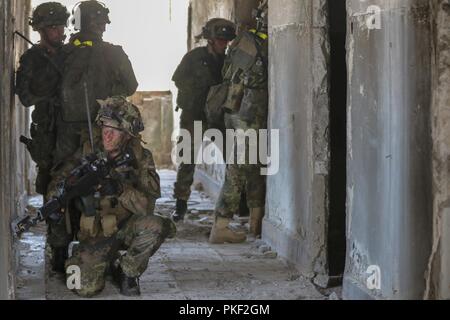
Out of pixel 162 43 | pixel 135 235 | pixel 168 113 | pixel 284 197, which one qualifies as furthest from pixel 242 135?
pixel 162 43

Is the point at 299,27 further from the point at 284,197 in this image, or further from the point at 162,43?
the point at 162,43

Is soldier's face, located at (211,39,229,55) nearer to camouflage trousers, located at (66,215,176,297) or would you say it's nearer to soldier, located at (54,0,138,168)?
soldier, located at (54,0,138,168)

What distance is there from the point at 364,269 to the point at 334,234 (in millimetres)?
1106

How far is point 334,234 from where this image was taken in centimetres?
556

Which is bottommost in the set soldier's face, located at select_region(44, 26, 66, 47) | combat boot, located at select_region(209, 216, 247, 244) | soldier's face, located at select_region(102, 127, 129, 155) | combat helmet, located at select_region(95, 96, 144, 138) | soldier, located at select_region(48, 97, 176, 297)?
combat boot, located at select_region(209, 216, 247, 244)

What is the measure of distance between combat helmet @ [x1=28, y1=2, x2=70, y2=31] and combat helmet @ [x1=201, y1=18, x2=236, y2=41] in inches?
68.6

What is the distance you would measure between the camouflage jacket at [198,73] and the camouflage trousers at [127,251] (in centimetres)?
305

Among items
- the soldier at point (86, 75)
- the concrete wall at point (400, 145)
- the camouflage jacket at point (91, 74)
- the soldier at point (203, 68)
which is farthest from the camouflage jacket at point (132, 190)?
the soldier at point (203, 68)

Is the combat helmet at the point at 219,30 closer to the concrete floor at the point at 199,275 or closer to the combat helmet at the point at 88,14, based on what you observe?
the combat helmet at the point at 88,14

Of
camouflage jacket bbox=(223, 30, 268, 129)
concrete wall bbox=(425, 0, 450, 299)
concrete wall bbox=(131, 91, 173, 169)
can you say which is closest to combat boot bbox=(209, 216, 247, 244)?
camouflage jacket bbox=(223, 30, 268, 129)

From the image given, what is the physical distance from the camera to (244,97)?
273 inches

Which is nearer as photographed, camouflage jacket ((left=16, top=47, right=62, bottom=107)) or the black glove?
the black glove

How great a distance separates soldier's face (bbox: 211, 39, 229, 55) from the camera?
7.70 metres

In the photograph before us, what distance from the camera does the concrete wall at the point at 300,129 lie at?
18.0 feet
